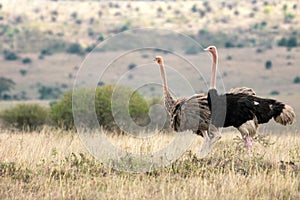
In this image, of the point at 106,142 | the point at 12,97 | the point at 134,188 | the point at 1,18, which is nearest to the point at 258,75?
the point at 12,97

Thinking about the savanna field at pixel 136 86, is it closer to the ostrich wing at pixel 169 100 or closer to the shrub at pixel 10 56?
the shrub at pixel 10 56

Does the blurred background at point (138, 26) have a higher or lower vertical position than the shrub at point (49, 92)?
higher

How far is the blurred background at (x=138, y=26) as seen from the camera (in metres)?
48.1

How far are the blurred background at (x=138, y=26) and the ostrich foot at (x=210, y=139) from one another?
31.2 m

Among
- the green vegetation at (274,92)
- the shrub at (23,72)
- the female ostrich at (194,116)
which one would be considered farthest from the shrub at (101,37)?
the female ostrich at (194,116)

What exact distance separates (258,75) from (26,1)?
30352mm

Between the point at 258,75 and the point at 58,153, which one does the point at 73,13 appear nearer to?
the point at 258,75

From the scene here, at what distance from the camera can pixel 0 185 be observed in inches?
326

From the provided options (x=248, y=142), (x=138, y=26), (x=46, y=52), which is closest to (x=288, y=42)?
(x=138, y=26)

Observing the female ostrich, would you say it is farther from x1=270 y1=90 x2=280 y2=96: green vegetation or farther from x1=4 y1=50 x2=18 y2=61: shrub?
x1=4 y1=50 x2=18 y2=61: shrub

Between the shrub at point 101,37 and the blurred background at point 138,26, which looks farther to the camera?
the shrub at point 101,37

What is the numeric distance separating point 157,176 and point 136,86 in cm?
2794

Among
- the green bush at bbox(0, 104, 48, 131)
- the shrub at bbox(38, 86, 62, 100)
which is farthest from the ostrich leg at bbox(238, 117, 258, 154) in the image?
the shrub at bbox(38, 86, 62, 100)

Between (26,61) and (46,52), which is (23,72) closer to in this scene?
(26,61)
